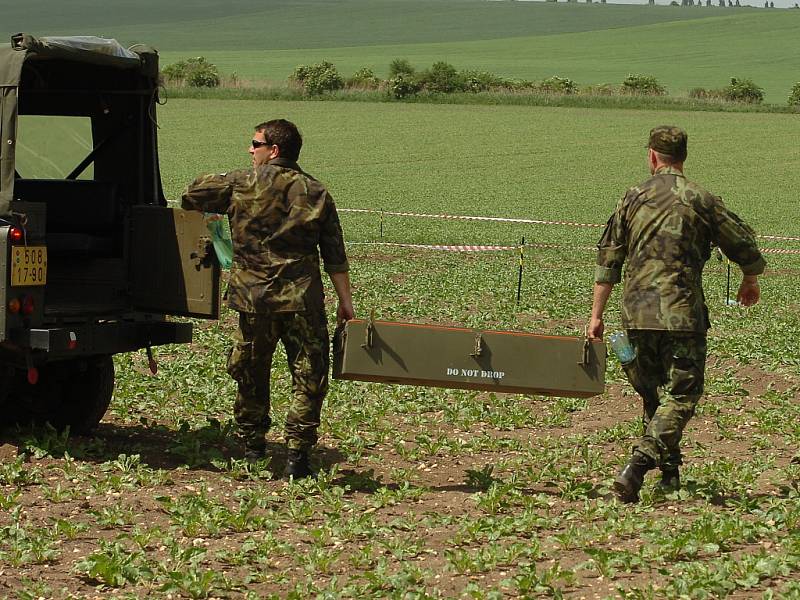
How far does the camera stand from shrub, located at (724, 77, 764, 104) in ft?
235

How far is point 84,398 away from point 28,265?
1546 millimetres

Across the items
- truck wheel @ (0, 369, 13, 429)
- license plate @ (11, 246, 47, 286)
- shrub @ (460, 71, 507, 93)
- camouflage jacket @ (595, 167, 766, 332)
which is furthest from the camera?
shrub @ (460, 71, 507, 93)

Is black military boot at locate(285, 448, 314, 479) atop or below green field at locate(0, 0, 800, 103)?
below

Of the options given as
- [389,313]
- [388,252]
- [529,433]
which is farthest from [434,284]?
[529,433]

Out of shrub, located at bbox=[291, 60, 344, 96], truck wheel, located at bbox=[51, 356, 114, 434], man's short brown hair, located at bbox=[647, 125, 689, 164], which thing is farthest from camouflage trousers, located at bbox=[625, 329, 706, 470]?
shrub, located at bbox=[291, 60, 344, 96]

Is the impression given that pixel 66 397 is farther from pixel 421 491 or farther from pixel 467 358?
pixel 467 358

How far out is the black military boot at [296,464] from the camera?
8430 mm

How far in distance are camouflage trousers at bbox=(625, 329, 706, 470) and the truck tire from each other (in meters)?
3.79

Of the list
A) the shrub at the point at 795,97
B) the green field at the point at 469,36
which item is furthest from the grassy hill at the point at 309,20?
the shrub at the point at 795,97

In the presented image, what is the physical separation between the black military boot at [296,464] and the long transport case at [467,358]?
53cm

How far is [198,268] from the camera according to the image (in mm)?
9148

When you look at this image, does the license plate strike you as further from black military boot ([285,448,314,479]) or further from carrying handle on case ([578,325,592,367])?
carrying handle on case ([578,325,592,367])

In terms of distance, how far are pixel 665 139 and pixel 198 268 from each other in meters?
3.09

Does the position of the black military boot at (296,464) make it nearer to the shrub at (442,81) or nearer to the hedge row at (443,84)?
the hedge row at (443,84)
